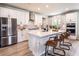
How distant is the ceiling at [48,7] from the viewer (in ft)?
7.36

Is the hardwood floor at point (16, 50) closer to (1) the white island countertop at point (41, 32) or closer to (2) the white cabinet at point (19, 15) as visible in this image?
(2) the white cabinet at point (19, 15)

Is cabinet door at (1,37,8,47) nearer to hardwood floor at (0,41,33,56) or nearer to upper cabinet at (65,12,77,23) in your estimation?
hardwood floor at (0,41,33,56)

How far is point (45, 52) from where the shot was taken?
2451mm

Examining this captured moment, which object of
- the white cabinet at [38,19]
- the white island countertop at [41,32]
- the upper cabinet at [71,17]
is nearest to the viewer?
the upper cabinet at [71,17]

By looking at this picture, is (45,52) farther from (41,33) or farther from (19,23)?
(19,23)

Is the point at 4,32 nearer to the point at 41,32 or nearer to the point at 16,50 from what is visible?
the point at 16,50

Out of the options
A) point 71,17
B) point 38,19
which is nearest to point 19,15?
point 38,19

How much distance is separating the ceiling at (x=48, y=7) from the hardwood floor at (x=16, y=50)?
0.84 m

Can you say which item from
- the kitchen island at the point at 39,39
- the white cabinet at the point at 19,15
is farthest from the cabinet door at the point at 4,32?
the kitchen island at the point at 39,39

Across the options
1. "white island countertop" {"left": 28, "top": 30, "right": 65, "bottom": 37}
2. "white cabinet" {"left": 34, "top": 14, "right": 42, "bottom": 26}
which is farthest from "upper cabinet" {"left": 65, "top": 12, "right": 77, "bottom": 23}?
"white cabinet" {"left": 34, "top": 14, "right": 42, "bottom": 26}

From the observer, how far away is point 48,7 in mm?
2279

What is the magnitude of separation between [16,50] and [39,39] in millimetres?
591

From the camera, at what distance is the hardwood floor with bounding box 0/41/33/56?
89.7 inches

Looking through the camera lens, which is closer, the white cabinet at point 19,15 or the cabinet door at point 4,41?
the white cabinet at point 19,15
